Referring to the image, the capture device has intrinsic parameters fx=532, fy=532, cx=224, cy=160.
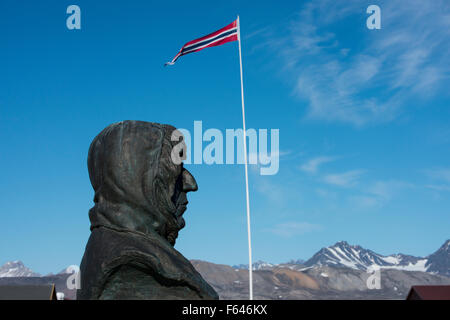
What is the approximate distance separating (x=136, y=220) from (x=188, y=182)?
0.96 m

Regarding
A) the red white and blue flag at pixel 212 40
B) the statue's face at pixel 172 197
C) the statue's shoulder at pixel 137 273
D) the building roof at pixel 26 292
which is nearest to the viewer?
the statue's shoulder at pixel 137 273

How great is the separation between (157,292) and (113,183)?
123cm

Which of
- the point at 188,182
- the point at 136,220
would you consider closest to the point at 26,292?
the point at 188,182

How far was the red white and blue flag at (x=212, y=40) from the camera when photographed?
1995cm

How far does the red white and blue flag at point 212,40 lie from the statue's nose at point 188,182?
46.7 ft

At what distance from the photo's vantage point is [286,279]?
109m

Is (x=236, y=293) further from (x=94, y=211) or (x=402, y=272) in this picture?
(x=94, y=211)

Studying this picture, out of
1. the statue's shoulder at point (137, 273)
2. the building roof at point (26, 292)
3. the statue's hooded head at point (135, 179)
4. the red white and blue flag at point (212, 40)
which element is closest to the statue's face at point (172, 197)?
the statue's hooded head at point (135, 179)

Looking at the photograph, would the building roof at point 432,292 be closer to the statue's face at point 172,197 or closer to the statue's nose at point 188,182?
the statue's nose at point 188,182

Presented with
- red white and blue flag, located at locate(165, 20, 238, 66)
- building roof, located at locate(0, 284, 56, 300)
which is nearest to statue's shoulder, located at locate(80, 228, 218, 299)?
building roof, located at locate(0, 284, 56, 300)

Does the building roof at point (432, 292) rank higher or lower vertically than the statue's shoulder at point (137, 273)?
lower

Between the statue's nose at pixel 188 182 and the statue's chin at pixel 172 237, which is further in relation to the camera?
the statue's nose at pixel 188 182
